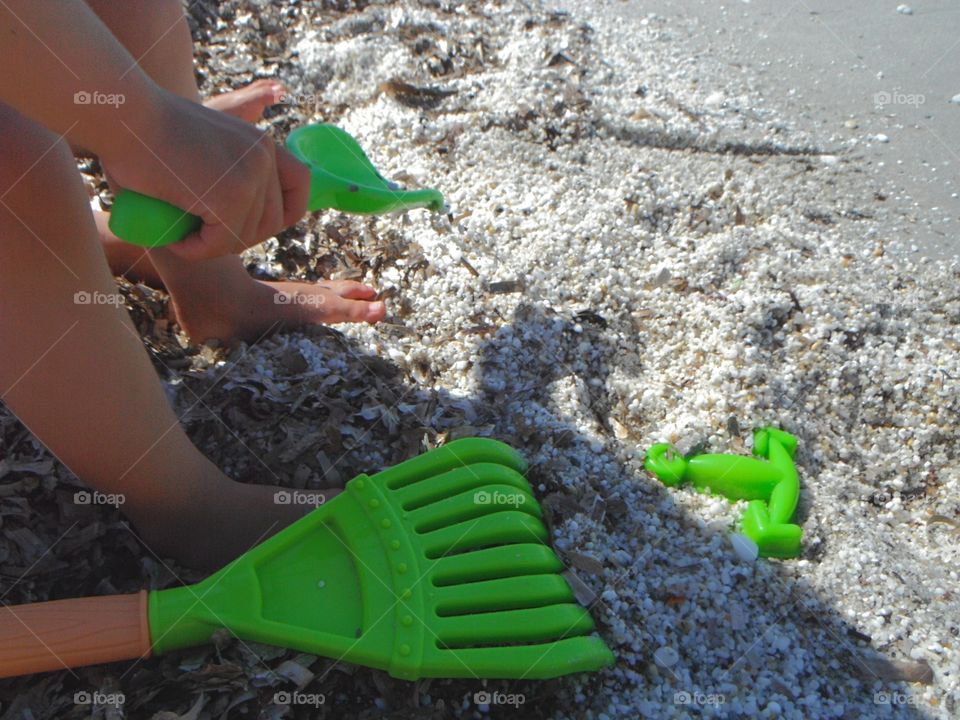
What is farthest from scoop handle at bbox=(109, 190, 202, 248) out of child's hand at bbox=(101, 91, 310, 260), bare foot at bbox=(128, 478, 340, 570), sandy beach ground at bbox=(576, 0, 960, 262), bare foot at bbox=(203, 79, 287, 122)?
sandy beach ground at bbox=(576, 0, 960, 262)

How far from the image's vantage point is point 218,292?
150 centimetres

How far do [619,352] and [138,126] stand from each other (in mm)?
908

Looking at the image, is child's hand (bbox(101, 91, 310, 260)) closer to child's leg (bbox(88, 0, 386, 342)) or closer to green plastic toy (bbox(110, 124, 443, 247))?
green plastic toy (bbox(110, 124, 443, 247))

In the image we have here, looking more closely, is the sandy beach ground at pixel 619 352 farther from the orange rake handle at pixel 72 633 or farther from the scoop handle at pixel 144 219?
the scoop handle at pixel 144 219

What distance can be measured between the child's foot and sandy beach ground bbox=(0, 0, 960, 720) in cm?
4

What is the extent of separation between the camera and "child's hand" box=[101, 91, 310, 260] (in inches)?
33.8

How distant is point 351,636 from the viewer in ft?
3.54

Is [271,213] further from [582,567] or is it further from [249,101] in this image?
[249,101]

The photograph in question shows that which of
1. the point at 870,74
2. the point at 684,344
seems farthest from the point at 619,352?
the point at 870,74

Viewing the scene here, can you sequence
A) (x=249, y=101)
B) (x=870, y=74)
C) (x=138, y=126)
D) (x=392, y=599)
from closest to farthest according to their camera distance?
(x=138, y=126), (x=392, y=599), (x=249, y=101), (x=870, y=74)

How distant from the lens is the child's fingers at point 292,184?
0.94 m

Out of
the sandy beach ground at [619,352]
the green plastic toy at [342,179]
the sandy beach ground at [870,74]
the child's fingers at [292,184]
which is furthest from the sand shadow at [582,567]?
the sandy beach ground at [870,74]

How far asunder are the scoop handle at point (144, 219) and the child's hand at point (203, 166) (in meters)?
0.01

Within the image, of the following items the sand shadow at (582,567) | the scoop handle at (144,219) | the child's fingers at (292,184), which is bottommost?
the sand shadow at (582,567)
